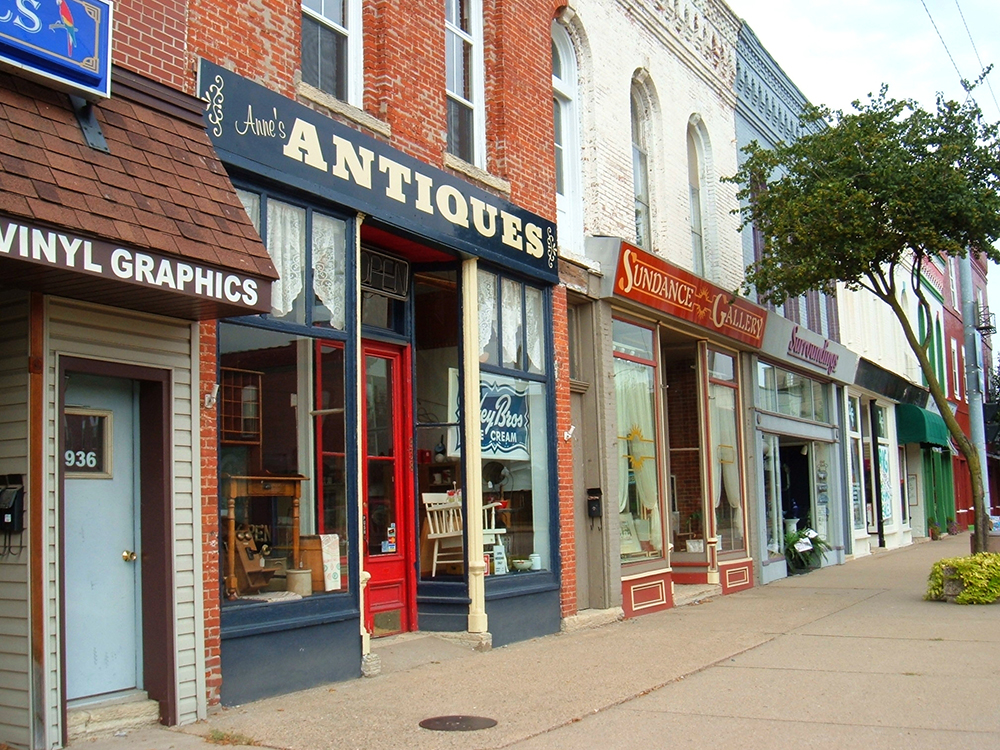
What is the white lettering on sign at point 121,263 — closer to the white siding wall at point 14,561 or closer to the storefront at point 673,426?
the white siding wall at point 14,561

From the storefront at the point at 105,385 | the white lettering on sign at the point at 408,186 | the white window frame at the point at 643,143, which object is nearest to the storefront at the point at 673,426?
the white window frame at the point at 643,143

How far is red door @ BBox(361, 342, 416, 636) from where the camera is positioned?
9.58 m

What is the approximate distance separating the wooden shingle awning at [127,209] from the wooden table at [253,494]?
1.38 metres

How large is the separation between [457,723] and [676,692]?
185cm

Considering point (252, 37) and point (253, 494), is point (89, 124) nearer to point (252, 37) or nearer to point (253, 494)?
point (252, 37)

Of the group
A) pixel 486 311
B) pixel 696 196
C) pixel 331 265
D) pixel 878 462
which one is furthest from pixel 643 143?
pixel 878 462

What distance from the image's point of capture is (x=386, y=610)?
31.7 ft

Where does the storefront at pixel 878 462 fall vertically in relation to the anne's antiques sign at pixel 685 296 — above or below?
below

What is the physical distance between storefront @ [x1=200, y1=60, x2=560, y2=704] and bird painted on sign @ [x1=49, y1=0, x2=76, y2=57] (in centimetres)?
131

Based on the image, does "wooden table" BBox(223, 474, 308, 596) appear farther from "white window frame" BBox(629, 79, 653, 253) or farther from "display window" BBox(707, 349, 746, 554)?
"display window" BBox(707, 349, 746, 554)

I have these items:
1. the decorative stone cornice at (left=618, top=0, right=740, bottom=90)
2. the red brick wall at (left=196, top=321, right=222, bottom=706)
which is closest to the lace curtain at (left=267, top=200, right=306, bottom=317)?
the red brick wall at (left=196, top=321, right=222, bottom=706)

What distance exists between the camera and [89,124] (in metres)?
6.11

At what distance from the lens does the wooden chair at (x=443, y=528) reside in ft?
33.2

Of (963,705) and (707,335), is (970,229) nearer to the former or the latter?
(707,335)
